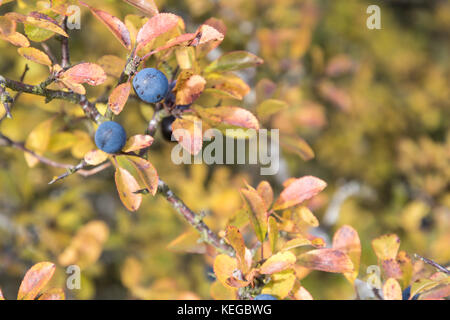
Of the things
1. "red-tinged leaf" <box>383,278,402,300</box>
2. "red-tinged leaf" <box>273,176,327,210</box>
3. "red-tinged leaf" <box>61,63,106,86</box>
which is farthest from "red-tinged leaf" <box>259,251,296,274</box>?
"red-tinged leaf" <box>61,63,106,86</box>

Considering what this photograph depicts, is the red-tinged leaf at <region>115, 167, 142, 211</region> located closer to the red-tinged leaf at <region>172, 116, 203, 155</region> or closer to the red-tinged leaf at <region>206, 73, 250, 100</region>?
the red-tinged leaf at <region>172, 116, 203, 155</region>

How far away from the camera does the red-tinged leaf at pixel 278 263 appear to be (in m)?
0.81

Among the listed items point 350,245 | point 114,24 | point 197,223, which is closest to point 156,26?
point 114,24

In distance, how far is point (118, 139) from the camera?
82 centimetres

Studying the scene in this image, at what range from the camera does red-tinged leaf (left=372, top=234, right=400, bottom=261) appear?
0.96 metres

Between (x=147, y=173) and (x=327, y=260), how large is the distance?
1.45ft

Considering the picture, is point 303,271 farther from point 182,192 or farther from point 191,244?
point 182,192

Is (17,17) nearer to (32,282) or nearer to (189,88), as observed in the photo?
(189,88)

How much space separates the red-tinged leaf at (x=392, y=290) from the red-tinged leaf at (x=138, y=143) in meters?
0.61

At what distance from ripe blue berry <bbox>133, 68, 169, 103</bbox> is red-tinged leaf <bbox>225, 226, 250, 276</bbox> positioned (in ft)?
1.02

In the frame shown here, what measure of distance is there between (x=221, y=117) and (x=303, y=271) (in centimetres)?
51

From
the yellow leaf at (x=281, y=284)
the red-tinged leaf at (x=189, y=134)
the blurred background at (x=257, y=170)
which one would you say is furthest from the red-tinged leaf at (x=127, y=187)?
the yellow leaf at (x=281, y=284)

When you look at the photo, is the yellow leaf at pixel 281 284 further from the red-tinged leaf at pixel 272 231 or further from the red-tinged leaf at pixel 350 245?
the red-tinged leaf at pixel 350 245

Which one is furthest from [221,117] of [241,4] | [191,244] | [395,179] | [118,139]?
[395,179]
